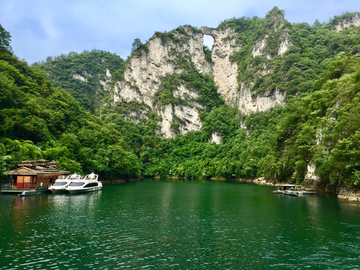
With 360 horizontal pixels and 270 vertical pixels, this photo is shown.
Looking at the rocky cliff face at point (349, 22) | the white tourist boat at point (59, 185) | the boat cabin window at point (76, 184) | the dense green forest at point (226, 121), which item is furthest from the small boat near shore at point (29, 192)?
the rocky cliff face at point (349, 22)

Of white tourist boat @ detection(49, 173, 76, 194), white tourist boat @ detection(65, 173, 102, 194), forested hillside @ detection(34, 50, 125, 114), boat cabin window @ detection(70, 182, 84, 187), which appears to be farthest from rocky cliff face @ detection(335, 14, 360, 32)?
white tourist boat @ detection(49, 173, 76, 194)

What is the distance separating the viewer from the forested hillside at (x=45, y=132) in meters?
41.7

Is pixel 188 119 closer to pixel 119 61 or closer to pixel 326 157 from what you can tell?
pixel 119 61

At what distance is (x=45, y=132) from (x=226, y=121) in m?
88.9

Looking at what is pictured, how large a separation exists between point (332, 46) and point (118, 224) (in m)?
113

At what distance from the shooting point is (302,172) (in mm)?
48812

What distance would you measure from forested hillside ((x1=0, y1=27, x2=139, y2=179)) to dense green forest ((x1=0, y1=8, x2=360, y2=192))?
0.63 feet

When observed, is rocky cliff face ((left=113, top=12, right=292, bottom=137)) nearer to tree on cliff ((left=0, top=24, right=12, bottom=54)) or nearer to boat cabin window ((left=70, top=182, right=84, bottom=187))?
tree on cliff ((left=0, top=24, right=12, bottom=54))

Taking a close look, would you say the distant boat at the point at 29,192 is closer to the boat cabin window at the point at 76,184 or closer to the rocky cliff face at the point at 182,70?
the boat cabin window at the point at 76,184

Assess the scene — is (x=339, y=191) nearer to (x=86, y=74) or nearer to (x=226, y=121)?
(x=226, y=121)

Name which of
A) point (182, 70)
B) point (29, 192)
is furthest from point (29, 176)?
point (182, 70)

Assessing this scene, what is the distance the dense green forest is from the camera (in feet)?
133

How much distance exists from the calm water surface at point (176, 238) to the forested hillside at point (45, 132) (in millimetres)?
17764

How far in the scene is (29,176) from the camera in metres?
37.1
